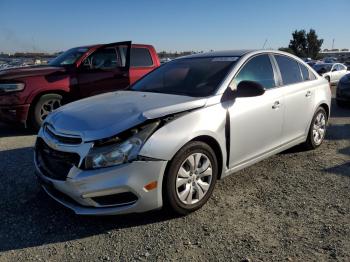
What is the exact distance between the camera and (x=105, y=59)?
822 cm

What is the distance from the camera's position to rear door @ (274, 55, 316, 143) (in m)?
4.92

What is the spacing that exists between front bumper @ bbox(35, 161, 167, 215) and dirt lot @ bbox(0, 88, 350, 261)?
10.0 inches

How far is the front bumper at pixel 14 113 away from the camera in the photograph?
22.8ft

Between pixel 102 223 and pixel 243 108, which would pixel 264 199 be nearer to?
pixel 243 108

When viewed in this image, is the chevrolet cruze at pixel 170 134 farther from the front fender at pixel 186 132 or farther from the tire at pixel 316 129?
the tire at pixel 316 129

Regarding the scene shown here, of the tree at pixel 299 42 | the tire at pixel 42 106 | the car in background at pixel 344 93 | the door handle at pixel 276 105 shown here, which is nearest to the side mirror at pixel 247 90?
the door handle at pixel 276 105

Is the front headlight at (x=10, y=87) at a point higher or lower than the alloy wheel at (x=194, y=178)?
higher

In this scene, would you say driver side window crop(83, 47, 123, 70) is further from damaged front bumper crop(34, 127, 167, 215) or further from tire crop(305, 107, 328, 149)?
damaged front bumper crop(34, 127, 167, 215)

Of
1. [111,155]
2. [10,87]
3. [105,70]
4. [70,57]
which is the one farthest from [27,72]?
[111,155]

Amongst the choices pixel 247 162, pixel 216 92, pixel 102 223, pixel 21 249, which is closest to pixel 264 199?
pixel 247 162

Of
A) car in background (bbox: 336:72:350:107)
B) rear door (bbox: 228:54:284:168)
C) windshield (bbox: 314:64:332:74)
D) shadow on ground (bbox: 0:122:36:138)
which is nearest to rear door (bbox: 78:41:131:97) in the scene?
shadow on ground (bbox: 0:122:36:138)

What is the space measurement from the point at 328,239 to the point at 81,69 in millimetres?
6156

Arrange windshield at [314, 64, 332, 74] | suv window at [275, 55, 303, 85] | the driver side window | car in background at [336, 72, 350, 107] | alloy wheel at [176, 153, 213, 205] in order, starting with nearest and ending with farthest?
1. alloy wheel at [176, 153, 213, 205]
2. suv window at [275, 55, 303, 85]
3. the driver side window
4. car in background at [336, 72, 350, 107]
5. windshield at [314, 64, 332, 74]

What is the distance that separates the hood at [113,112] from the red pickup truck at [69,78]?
10.8 ft
